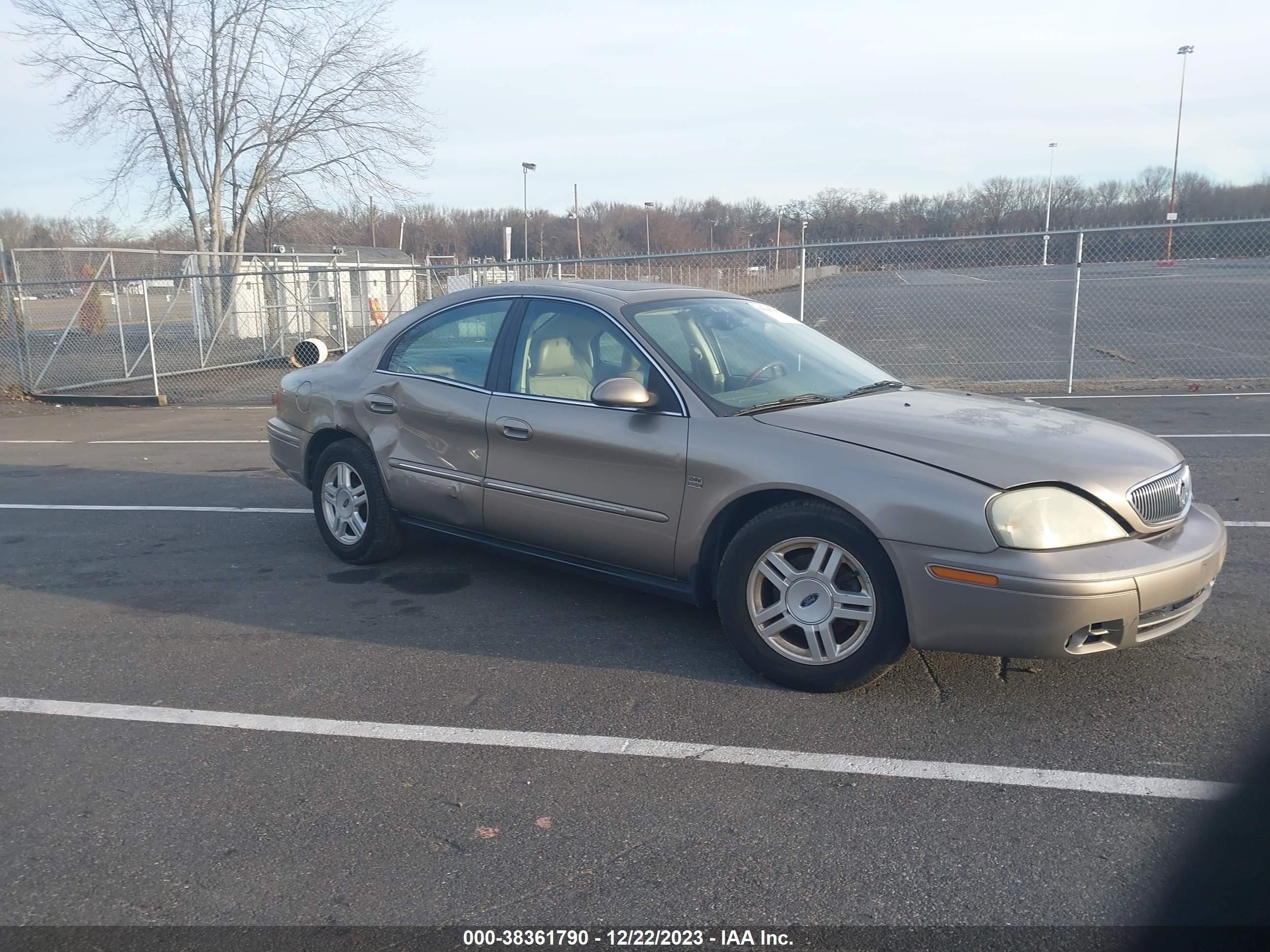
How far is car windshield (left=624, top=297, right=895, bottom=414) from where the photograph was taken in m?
4.43

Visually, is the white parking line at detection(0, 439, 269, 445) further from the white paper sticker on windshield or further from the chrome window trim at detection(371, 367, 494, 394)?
the white paper sticker on windshield

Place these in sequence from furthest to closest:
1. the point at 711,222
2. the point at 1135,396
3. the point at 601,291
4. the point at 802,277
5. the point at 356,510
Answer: the point at 711,222 → the point at 802,277 → the point at 1135,396 → the point at 356,510 → the point at 601,291

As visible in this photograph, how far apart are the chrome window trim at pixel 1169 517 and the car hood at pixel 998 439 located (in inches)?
0.7

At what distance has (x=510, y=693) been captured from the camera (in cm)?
402

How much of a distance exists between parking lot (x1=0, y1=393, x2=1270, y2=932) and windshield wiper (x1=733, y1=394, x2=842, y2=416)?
105cm

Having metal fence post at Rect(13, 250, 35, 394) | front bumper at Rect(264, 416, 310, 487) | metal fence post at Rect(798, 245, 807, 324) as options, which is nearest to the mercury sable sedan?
front bumper at Rect(264, 416, 310, 487)

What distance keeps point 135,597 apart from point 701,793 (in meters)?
3.63

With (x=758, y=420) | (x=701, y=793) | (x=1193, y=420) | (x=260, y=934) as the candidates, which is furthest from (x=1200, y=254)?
(x=260, y=934)

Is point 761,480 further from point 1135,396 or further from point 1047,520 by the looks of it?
point 1135,396

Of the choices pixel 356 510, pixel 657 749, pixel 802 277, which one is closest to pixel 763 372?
pixel 657 749

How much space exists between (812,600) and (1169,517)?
1.39 meters

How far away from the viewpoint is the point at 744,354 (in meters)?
4.73

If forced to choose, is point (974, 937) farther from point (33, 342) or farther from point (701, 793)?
point (33, 342)

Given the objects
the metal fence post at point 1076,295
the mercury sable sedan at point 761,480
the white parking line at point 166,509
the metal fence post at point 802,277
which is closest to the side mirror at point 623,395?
the mercury sable sedan at point 761,480
